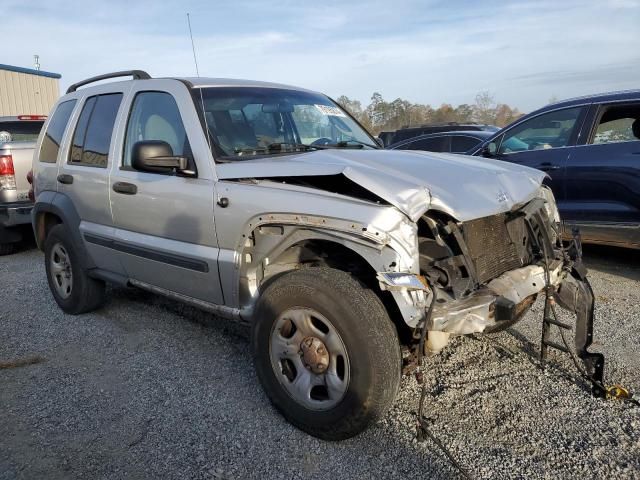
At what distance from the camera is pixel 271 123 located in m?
3.76

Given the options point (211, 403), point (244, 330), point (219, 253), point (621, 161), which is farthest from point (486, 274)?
point (621, 161)

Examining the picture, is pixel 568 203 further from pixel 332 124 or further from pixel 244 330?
pixel 244 330

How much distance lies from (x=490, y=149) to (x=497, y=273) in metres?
4.03

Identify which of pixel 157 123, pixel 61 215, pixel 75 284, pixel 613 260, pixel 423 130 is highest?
pixel 157 123

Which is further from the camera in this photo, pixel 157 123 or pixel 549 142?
pixel 549 142

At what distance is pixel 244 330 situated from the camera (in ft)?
14.3

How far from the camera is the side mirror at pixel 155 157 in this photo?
3193mm

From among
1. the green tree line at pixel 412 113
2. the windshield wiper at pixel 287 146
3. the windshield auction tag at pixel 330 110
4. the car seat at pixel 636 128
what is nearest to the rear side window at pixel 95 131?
the windshield wiper at pixel 287 146

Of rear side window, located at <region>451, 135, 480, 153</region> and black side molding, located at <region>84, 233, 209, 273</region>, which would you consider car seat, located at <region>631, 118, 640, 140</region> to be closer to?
rear side window, located at <region>451, 135, 480, 153</region>

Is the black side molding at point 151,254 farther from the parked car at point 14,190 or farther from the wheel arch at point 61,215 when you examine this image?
the parked car at point 14,190

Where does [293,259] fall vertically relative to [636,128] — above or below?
below

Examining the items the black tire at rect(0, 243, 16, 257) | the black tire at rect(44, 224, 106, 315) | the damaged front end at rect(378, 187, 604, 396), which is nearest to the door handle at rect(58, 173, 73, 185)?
the black tire at rect(44, 224, 106, 315)

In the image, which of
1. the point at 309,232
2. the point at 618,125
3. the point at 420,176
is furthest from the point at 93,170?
the point at 618,125

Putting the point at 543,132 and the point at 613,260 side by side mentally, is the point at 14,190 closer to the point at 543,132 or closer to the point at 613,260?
the point at 543,132
